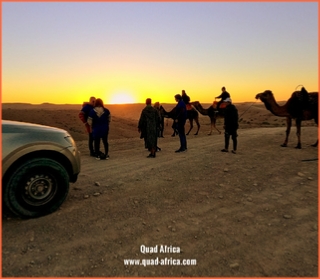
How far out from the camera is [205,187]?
241 inches

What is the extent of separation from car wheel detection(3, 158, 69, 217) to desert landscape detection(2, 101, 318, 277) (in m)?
0.18

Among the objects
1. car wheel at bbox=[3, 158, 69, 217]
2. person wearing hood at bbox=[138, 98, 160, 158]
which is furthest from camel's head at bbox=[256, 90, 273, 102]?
car wheel at bbox=[3, 158, 69, 217]

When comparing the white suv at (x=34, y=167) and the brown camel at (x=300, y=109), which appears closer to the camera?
the white suv at (x=34, y=167)

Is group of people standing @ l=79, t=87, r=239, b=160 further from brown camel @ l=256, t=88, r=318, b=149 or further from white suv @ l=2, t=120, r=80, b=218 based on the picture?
white suv @ l=2, t=120, r=80, b=218

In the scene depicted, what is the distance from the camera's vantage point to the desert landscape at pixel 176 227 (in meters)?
3.50

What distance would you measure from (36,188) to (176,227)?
231cm

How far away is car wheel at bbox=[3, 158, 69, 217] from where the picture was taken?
440 cm

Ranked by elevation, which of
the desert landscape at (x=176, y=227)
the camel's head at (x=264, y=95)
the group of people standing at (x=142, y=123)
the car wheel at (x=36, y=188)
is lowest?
the desert landscape at (x=176, y=227)

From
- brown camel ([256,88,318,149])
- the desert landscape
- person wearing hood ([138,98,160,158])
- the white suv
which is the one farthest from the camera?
brown camel ([256,88,318,149])

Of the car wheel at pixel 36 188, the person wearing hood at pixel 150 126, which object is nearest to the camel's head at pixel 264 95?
the person wearing hood at pixel 150 126

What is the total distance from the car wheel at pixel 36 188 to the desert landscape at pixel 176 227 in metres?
0.18

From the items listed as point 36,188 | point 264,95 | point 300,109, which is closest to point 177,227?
point 36,188

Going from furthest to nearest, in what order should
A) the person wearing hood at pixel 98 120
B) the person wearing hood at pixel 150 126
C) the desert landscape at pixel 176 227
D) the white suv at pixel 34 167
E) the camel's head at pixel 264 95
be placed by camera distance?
the camel's head at pixel 264 95 < the person wearing hood at pixel 150 126 < the person wearing hood at pixel 98 120 < the white suv at pixel 34 167 < the desert landscape at pixel 176 227

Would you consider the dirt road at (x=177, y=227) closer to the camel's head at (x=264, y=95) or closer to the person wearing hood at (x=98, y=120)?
the person wearing hood at (x=98, y=120)
